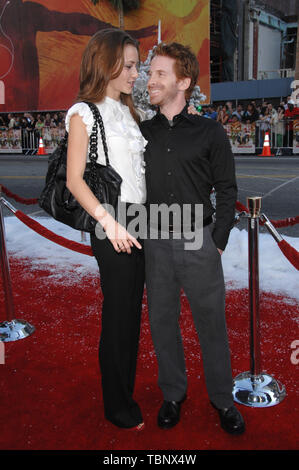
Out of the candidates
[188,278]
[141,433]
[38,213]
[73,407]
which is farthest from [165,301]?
[38,213]

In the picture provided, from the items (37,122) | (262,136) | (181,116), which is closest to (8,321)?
(181,116)

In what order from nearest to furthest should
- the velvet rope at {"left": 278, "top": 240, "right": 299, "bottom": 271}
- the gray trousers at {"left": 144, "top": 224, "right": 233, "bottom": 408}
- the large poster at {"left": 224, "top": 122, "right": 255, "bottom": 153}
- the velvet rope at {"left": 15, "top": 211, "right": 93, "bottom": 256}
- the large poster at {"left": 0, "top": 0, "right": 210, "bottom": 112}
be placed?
→ 1. the gray trousers at {"left": 144, "top": 224, "right": 233, "bottom": 408}
2. the velvet rope at {"left": 278, "top": 240, "right": 299, "bottom": 271}
3. the velvet rope at {"left": 15, "top": 211, "right": 93, "bottom": 256}
4. the large poster at {"left": 224, "top": 122, "right": 255, "bottom": 153}
5. the large poster at {"left": 0, "top": 0, "right": 210, "bottom": 112}

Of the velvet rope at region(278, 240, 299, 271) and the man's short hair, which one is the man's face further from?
the velvet rope at region(278, 240, 299, 271)

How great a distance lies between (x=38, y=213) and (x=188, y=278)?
6.14 m

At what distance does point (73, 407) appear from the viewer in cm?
252

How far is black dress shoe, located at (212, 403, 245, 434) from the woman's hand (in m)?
1.01

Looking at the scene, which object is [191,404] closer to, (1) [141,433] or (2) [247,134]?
(1) [141,433]

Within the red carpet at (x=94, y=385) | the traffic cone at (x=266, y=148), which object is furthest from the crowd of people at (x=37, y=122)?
the red carpet at (x=94, y=385)

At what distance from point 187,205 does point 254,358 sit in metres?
1.04

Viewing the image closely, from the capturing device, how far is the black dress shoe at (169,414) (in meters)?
2.31

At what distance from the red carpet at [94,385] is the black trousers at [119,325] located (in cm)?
14

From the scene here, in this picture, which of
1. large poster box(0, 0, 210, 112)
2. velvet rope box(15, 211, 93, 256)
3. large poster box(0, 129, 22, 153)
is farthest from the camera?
large poster box(0, 0, 210, 112)

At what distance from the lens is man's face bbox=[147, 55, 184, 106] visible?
6.80ft

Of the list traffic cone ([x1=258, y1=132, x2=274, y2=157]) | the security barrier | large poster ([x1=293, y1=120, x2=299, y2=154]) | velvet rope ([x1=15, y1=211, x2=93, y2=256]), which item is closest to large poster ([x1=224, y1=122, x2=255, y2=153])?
the security barrier
